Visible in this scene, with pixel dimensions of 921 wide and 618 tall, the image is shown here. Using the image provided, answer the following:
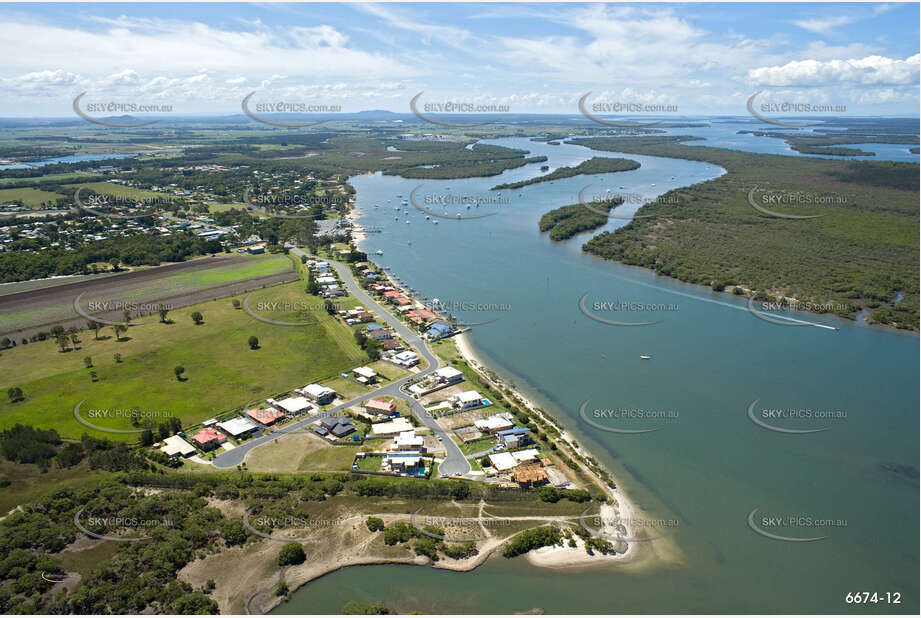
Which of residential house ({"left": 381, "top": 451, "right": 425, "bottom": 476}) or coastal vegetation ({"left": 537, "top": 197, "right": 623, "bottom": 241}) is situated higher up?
coastal vegetation ({"left": 537, "top": 197, "right": 623, "bottom": 241})

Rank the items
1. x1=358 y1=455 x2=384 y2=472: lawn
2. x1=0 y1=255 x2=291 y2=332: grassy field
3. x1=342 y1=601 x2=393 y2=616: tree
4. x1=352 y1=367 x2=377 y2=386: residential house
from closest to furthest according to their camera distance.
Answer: x1=342 y1=601 x2=393 y2=616: tree < x1=358 y1=455 x2=384 y2=472: lawn < x1=352 y1=367 x2=377 y2=386: residential house < x1=0 y1=255 x2=291 y2=332: grassy field

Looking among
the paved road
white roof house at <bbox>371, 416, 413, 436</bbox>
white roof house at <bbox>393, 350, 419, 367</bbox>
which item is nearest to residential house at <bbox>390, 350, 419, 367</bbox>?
white roof house at <bbox>393, 350, 419, 367</bbox>

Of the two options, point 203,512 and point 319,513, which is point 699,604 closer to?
point 319,513

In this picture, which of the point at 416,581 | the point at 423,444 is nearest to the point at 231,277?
the point at 423,444

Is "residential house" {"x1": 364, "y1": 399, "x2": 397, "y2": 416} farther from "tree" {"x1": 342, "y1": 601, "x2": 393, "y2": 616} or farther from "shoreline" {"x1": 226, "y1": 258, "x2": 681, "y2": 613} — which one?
"tree" {"x1": 342, "y1": 601, "x2": 393, "y2": 616}

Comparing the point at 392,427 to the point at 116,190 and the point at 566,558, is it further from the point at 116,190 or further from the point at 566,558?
the point at 116,190

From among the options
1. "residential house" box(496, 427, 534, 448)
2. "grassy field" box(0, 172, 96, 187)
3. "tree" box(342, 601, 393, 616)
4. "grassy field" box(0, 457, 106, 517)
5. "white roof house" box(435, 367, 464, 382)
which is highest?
"grassy field" box(0, 172, 96, 187)

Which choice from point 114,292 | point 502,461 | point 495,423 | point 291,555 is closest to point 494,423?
point 495,423

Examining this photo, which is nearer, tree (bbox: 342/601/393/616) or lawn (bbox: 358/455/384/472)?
tree (bbox: 342/601/393/616)
